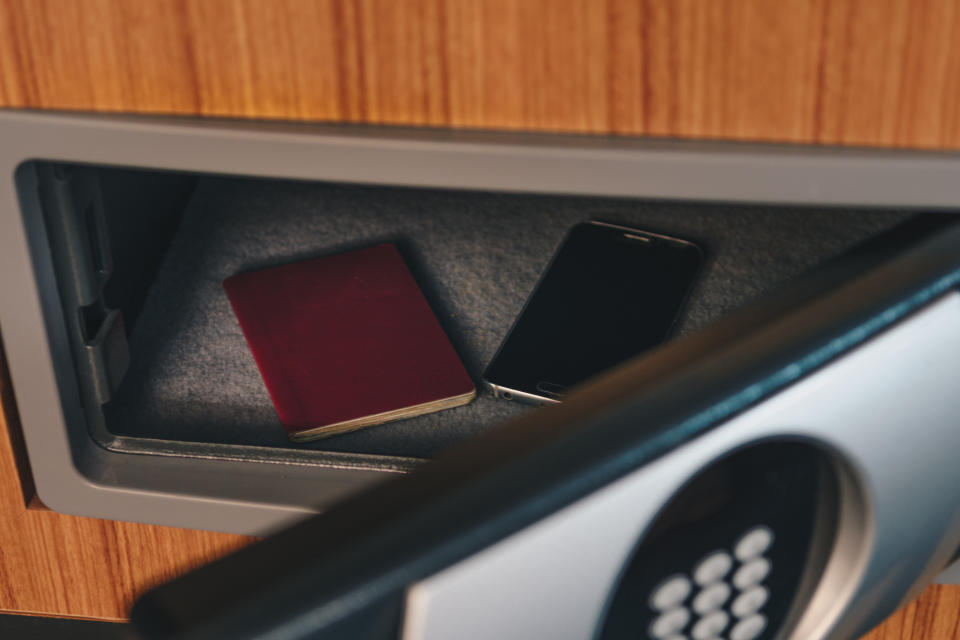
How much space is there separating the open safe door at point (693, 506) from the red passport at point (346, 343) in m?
0.18

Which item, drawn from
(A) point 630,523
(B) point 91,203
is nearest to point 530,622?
(A) point 630,523

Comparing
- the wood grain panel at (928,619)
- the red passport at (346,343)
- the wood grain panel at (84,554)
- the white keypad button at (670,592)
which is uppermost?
the white keypad button at (670,592)

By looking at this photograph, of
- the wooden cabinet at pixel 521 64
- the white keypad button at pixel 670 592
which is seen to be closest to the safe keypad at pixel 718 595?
the white keypad button at pixel 670 592

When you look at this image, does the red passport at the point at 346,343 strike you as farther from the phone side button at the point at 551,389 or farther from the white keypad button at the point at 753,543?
the white keypad button at the point at 753,543

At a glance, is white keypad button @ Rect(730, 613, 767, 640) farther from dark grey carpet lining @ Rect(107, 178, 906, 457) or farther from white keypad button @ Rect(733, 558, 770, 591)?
dark grey carpet lining @ Rect(107, 178, 906, 457)

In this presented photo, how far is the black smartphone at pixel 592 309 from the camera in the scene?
0.41 m

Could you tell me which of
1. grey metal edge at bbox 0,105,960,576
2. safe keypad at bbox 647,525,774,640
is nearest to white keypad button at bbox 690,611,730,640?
safe keypad at bbox 647,525,774,640

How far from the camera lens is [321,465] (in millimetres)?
347

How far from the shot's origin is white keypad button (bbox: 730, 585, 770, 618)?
0.80 feet

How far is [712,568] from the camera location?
0.76 feet

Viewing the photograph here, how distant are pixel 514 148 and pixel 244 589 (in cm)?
15

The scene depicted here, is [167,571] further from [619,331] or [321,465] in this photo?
[619,331]

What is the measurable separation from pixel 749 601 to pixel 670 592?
0.10ft

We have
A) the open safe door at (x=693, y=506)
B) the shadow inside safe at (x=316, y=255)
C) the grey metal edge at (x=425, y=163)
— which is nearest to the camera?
the open safe door at (x=693, y=506)
